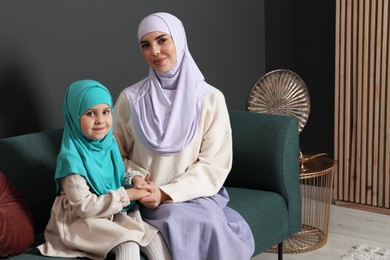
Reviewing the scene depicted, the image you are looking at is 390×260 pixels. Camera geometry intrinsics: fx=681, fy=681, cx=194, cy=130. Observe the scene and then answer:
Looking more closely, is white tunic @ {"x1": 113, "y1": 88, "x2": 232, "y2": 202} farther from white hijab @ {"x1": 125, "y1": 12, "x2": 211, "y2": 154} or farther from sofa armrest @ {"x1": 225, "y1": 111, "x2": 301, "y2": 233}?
sofa armrest @ {"x1": 225, "y1": 111, "x2": 301, "y2": 233}

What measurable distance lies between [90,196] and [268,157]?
1.04m

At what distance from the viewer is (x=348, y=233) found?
3.89 meters

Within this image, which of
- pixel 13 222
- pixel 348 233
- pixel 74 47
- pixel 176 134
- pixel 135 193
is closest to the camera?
pixel 13 222

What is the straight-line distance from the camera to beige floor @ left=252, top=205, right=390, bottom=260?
3.61m

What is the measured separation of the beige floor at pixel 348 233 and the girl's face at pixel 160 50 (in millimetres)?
1276

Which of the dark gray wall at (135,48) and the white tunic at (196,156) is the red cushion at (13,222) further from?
the dark gray wall at (135,48)

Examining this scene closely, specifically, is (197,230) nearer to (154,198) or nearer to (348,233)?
(154,198)

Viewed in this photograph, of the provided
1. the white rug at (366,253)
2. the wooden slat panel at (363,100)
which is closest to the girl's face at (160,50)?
the white rug at (366,253)

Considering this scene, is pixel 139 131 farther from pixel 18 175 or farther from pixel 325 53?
pixel 325 53

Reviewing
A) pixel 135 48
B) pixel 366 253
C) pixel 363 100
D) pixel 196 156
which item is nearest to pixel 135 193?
pixel 196 156

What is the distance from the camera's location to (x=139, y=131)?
2895 mm

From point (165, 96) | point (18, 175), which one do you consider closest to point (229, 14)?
point (165, 96)

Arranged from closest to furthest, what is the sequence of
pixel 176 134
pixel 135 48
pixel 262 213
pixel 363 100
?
pixel 176 134 → pixel 262 213 → pixel 135 48 → pixel 363 100

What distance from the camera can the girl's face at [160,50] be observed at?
113 inches
